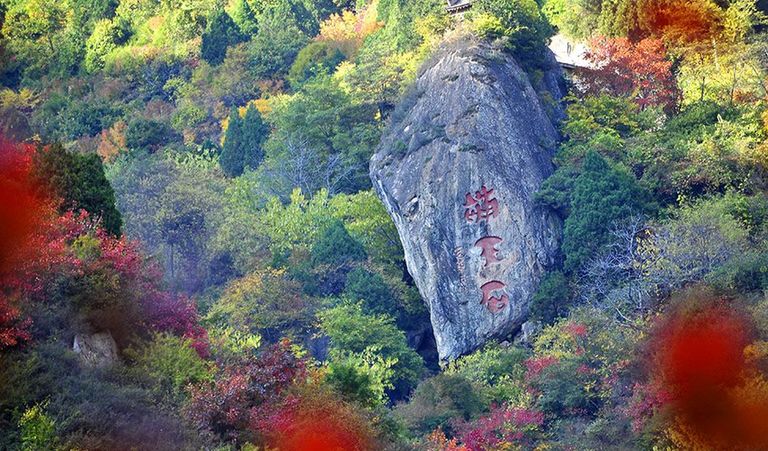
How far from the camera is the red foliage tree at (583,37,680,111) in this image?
34500 millimetres

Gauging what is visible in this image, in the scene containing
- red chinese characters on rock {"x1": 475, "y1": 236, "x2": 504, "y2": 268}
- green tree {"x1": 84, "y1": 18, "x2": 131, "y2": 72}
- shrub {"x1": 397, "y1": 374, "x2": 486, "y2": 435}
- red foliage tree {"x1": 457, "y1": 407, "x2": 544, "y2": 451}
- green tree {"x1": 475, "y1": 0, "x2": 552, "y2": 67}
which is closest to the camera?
red foliage tree {"x1": 457, "y1": 407, "x2": 544, "y2": 451}

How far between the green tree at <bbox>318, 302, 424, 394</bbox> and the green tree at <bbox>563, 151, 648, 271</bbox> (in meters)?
3.65

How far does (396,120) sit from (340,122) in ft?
12.8

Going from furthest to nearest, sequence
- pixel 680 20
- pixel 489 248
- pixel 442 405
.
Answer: pixel 680 20 → pixel 489 248 → pixel 442 405

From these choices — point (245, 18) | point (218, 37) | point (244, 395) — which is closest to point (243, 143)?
point (218, 37)

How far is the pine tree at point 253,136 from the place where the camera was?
131 feet

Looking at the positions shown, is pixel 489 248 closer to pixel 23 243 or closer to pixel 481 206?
pixel 481 206

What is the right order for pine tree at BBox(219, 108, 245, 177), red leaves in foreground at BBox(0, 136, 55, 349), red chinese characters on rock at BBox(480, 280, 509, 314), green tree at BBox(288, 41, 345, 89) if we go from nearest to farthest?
red leaves in foreground at BBox(0, 136, 55, 349) → red chinese characters on rock at BBox(480, 280, 509, 314) → pine tree at BBox(219, 108, 245, 177) → green tree at BBox(288, 41, 345, 89)

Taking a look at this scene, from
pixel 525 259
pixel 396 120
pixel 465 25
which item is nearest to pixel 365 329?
pixel 525 259

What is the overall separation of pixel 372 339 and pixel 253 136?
1248 cm

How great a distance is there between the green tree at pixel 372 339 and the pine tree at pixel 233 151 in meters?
10.7

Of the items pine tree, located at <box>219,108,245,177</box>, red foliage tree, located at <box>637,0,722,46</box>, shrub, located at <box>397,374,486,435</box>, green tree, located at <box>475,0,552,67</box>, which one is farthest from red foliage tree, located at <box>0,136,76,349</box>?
red foliage tree, located at <box>637,0,722,46</box>

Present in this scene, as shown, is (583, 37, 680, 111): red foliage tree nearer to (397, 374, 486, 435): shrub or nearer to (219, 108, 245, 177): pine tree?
(219, 108, 245, 177): pine tree

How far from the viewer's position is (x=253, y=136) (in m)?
40.4
